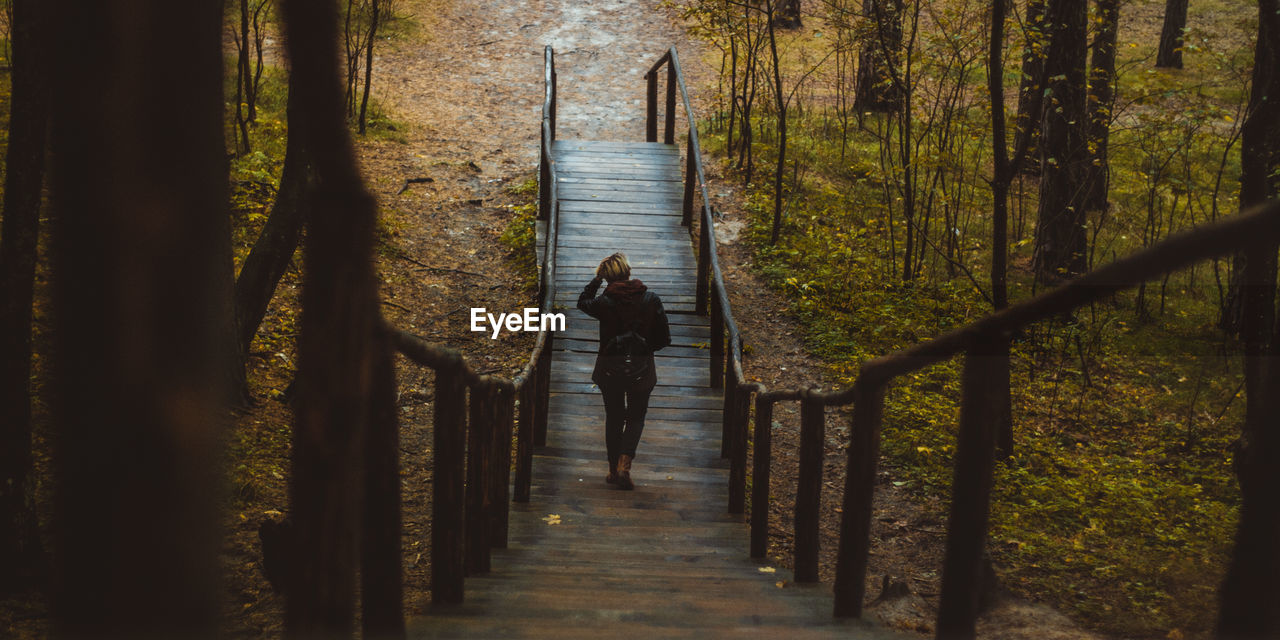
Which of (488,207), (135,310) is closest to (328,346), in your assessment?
(135,310)

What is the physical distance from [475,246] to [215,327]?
433 inches

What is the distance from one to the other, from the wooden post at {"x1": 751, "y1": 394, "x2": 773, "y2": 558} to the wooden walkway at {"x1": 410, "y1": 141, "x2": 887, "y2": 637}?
145 millimetres

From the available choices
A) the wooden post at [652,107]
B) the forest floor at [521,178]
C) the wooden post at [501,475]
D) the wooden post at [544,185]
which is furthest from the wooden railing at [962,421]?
the wooden post at [652,107]

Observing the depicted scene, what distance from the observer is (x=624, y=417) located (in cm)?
649

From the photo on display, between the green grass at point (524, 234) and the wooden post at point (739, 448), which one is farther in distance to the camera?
the green grass at point (524, 234)

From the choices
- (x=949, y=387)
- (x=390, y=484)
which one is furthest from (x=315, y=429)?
(x=949, y=387)

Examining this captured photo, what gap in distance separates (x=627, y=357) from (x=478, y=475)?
2.30 m

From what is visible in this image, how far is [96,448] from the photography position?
1031mm

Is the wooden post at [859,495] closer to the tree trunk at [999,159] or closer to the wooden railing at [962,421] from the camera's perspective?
the wooden railing at [962,421]

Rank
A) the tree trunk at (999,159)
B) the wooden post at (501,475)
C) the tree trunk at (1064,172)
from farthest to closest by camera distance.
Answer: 1. the tree trunk at (1064,172)
2. the tree trunk at (999,159)
3. the wooden post at (501,475)

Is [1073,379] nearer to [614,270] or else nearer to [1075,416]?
[1075,416]

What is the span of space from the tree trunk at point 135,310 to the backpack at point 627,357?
5.22m

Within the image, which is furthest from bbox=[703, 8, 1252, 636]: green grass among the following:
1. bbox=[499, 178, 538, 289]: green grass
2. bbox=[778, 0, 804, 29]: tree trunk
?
bbox=[778, 0, 804, 29]: tree trunk

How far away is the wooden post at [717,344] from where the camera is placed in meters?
8.41
